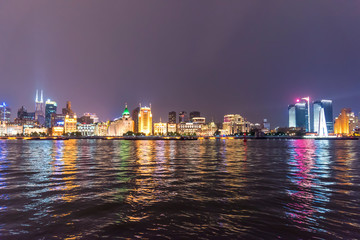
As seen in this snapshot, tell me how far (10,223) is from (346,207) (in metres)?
13.1

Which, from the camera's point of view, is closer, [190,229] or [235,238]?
[235,238]

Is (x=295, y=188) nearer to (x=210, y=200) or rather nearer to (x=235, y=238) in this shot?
(x=210, y=200)

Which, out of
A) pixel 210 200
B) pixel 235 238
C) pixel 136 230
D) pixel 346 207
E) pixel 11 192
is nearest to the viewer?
pixel 235 238

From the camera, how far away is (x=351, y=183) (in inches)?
627

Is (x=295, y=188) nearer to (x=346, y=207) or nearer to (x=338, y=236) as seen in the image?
(x=346, y=207)

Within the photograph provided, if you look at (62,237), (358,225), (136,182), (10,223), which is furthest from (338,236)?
(136,182)

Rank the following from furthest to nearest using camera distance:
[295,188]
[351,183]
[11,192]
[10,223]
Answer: [351,183] < [295,188] < [11,192] < [10,223]

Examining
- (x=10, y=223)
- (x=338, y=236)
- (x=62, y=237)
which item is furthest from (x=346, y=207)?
(x=10, y=223)

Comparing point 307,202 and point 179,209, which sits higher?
point 179,209

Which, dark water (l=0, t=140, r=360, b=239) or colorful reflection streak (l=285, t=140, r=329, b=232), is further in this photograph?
colorful reflection streak (l=285, t=140, r=329, b=232)

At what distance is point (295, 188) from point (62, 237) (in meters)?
12.4

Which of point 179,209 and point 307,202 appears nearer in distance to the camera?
point 179,209

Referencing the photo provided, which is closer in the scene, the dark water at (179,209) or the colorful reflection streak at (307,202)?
the dark water at (179,209)

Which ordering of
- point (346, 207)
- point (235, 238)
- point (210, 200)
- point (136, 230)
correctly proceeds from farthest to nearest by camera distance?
1. point (210, 200)
2. point (346, 207)
3. point (136, 230)
4. point (235, 238)
